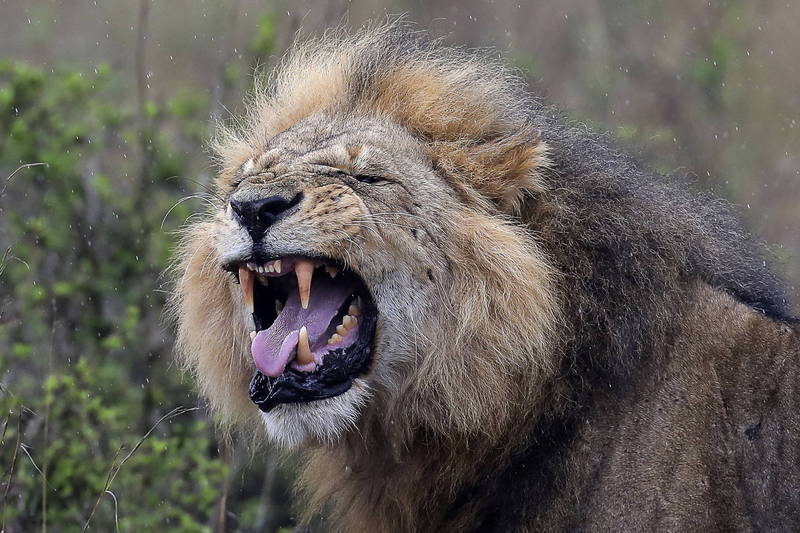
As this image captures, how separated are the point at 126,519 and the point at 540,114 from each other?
3.04 metres

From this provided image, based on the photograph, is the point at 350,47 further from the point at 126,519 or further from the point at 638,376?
the point at 126,519

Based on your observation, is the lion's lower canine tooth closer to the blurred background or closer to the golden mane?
the golden mane

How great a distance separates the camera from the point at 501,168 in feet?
13.8

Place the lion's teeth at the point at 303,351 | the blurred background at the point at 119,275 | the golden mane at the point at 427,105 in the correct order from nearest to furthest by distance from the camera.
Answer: the lion's teeth at the point at 303,351 < the golden mane at the point at 427,105 < the blurred background at the point at 119,275

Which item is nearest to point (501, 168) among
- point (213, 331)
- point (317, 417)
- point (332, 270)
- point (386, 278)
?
point (386, 278)

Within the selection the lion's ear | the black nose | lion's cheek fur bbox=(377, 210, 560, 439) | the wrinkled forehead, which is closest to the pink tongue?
lion's cheek fur bbox=(377, 210, 560, 439)

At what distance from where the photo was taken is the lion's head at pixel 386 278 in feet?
13.0

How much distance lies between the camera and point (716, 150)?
11922mm

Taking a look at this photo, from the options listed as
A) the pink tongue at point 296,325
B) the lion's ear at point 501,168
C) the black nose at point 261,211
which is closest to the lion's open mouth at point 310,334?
the pink tongue at point 296,325

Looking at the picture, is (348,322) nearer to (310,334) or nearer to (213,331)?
(310,334)

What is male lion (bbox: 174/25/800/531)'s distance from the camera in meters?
3.89

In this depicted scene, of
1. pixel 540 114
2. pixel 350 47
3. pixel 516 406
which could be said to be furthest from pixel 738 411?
pixel 350 47

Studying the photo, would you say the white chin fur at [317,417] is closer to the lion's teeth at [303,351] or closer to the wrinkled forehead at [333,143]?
the lion's teeth at [303,351]

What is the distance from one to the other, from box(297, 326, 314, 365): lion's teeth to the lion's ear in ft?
2.55
